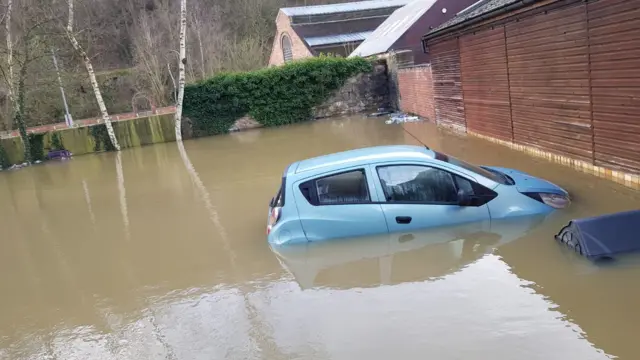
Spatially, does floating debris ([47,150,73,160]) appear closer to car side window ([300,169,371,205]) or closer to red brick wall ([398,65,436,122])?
red brick wall ([398,65,436,122])

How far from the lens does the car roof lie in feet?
23.4

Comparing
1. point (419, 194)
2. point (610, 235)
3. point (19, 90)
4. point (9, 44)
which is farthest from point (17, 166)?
point (610, 235)

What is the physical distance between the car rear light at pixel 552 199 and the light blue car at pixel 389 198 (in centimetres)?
18

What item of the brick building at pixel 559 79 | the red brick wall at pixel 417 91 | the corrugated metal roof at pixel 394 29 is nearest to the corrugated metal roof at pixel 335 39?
the corrugated metal roof at pixel 394 29

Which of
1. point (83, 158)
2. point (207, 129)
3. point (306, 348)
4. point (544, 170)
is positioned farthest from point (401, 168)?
point (207, 129)

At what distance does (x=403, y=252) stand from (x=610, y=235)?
229cm

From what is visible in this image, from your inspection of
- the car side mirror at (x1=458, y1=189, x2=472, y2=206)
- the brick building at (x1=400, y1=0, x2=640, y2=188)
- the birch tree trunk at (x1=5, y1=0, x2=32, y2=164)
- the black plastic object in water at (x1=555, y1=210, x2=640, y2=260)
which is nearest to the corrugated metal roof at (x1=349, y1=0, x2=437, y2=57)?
the brick building at (x1=400, y1=0, x2=640, y2=188)

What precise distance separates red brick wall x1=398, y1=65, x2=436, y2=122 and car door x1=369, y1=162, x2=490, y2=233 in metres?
13.8

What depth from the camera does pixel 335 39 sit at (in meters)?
43.3

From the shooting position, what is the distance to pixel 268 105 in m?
28.0

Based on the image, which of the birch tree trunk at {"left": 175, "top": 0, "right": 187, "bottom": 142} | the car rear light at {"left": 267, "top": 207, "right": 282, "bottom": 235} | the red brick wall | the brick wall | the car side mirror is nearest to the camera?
the car side mirror

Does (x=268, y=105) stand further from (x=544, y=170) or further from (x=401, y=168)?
(x=401, y=168)

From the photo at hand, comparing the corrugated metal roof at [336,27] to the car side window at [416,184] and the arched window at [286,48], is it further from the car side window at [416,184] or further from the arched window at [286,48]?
the car side window at [416,184]

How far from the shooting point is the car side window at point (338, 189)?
7031 mm
